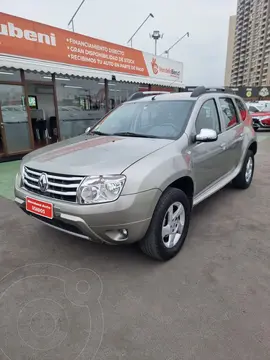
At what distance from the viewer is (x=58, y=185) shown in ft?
7.13

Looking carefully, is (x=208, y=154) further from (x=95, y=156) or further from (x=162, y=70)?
(x=162, y=70)

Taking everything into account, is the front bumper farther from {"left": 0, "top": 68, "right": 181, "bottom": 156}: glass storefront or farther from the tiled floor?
{"left": 0, "top": 68, "right": 181, "bottom": 156}: glass storefront

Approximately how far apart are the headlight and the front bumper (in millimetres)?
49

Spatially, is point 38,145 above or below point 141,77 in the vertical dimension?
below

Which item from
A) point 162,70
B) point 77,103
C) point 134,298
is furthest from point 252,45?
point 134,298

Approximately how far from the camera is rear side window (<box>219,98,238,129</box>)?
3658mm

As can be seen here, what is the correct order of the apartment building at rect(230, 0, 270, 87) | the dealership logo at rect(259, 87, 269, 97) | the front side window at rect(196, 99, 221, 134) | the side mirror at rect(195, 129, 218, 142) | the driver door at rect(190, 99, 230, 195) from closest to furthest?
the side mirror at rect(195, 129, 218, 142)
the driver door at rect(190, 99, 230, 195)
the front side window at rect(196, 99, 221, 134)
the dealership logo at rect(259, 87, 269, 97)
the apartment building at rect(230, 0, 270, 87)

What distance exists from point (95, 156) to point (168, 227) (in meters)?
1.00

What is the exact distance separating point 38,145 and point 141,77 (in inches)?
220

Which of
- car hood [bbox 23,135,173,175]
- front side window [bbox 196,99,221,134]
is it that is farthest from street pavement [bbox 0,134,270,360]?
front side window [bbox 196,99,221,134]

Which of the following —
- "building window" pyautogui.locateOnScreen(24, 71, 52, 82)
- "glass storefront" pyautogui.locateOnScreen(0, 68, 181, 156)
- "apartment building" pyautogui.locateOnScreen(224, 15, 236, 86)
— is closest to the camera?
"glass storefront" pyautogui.locateOnScreen(0, 68, 181, 156)

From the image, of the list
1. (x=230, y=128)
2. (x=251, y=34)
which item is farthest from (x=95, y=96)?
(x=251, y=34)

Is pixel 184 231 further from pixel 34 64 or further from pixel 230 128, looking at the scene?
pixel 34 64

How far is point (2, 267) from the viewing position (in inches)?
97.2
